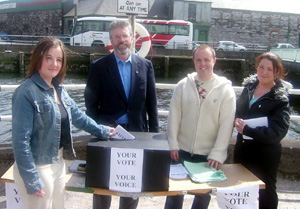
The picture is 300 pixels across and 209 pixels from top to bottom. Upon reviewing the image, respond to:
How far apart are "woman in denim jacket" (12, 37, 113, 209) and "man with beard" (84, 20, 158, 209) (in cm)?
47

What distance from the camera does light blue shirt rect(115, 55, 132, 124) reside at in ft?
Answer: 8.80

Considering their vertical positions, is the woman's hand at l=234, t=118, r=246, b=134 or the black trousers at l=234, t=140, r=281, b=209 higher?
the woman's hand at l=234, t=118, r=246, b=134

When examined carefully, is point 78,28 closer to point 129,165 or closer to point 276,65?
point 276,65

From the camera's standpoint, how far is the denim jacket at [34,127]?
75.4 inches

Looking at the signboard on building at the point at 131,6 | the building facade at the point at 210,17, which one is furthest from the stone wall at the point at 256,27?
the signboard on building at the point at 131,6

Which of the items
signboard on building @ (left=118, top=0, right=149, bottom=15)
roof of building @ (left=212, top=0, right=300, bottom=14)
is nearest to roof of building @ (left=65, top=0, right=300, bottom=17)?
roof of building @ (left=212, top=0, right=300, bottom=14)

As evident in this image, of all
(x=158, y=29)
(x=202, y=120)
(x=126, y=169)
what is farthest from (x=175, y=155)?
(x=158, y=29)

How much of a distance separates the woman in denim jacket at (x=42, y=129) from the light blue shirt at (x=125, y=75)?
550 mm

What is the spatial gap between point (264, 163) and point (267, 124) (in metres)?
0.30

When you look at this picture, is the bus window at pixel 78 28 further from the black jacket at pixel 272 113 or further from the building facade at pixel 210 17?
the black jacket at pixel 272 113

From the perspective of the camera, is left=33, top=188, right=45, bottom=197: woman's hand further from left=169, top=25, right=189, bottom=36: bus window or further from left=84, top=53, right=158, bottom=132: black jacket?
left=169, top=25, right=189, bottom=36: bus window

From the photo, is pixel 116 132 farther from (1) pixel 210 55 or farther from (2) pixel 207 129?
(1) pixel 210 55

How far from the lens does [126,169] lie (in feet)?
6.90

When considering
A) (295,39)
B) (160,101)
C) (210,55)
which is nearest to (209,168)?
(210,55)
